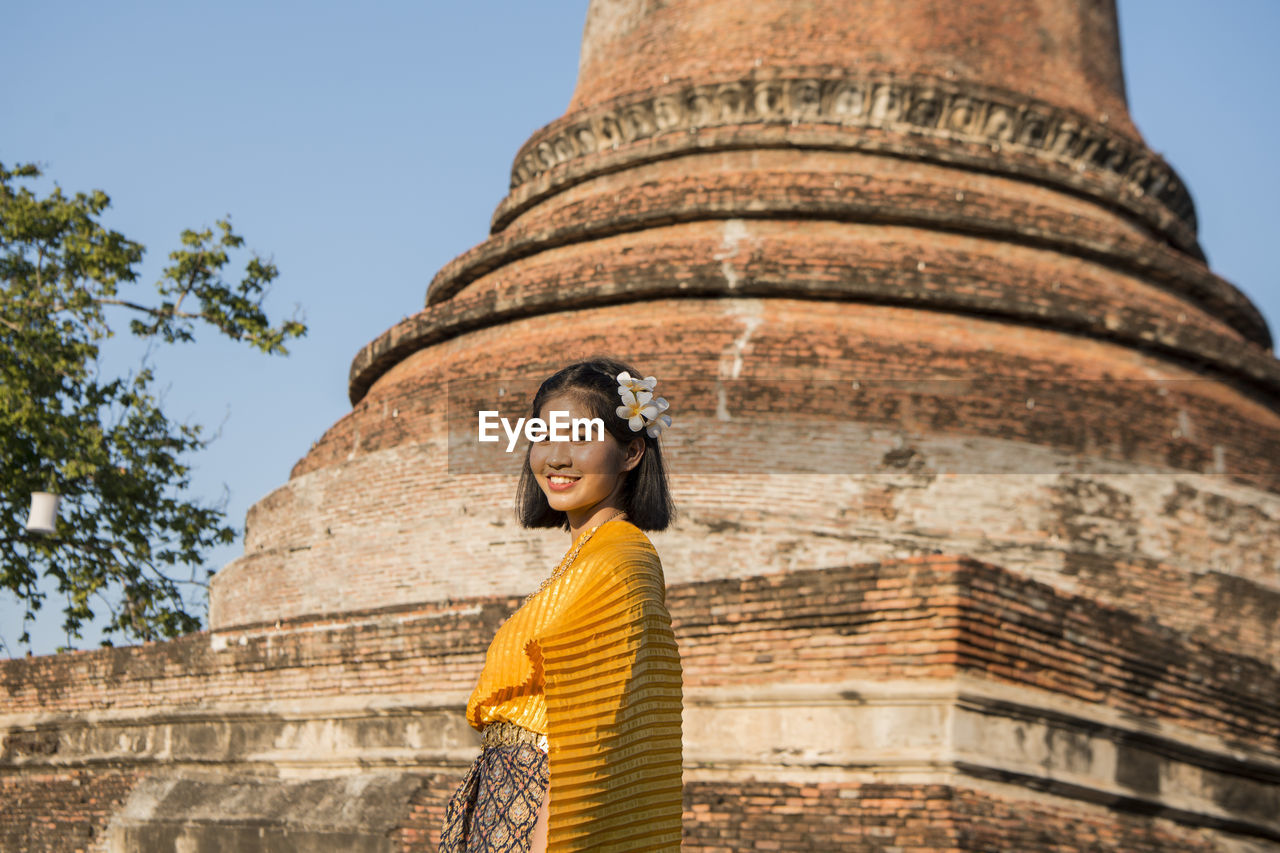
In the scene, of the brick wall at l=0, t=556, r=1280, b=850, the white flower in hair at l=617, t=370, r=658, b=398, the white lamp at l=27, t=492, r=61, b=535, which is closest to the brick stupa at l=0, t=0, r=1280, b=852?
the brick wall at l=0, t=556, r=1280, b=850

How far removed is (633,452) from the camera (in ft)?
Result: 9.77

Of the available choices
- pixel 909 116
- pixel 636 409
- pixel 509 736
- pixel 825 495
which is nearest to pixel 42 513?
pixel 825 495

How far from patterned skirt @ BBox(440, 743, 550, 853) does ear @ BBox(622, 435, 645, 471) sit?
621mm

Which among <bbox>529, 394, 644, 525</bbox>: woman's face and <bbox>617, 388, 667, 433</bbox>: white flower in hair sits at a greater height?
<bbox>617, 388, 667, 433</bbox>: white flower in hair

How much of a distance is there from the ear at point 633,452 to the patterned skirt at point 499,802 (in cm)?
62

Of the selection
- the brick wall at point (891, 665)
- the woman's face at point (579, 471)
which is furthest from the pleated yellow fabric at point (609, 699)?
the brick wall at point (891, 665)

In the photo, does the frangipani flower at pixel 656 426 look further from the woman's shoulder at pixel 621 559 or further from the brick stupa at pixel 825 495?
the brick stupa at pixel 825 495

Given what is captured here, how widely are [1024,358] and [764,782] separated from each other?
16.3 feet

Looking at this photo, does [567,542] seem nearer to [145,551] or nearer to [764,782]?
[764,782]

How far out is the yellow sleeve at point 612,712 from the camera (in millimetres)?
2541

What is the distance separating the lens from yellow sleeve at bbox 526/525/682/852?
2.54 metres

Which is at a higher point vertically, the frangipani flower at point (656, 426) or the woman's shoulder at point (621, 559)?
the frangipani flower at point (656, 426)

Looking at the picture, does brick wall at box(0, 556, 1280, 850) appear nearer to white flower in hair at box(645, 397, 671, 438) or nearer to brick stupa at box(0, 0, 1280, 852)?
brick stupa at box(0, 0, 1280, 852)

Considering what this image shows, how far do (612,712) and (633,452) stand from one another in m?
0.62
